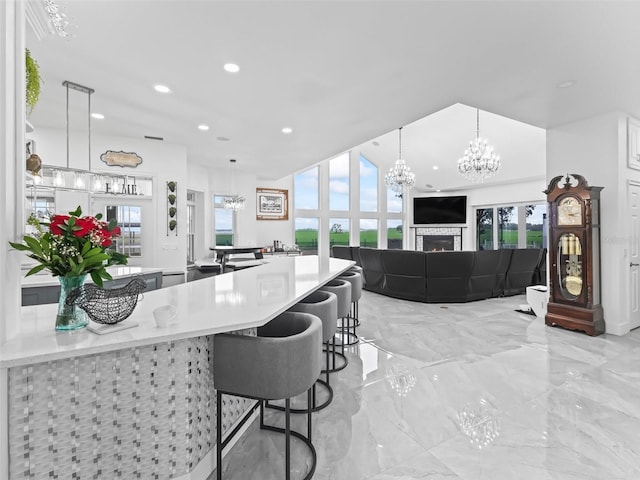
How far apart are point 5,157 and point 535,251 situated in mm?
7558

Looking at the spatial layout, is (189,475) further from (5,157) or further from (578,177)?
(578,177)

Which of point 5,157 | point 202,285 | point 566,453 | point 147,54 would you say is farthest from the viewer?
point 147,54

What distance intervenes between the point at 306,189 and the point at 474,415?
8.09m

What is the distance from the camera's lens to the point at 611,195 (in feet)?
12.9

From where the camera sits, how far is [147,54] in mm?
2688

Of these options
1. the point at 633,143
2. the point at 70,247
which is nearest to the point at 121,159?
the point at 70,247

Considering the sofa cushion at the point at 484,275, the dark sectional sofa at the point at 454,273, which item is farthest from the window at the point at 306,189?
the sofa cushion at the point at 484,275

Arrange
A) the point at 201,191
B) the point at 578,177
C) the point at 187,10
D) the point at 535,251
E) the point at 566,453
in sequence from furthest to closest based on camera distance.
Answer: the point at 201,191 → the point at 535,251 → the point at 578,177 → the point at 187,10 → the point at 566,453

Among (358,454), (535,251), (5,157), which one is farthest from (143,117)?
(535,251)

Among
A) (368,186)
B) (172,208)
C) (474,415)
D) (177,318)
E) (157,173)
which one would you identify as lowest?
(474,415)

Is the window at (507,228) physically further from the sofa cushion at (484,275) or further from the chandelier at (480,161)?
the chandelier at (480,161)

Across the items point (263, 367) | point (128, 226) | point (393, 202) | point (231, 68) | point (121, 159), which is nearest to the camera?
point (263, 367)

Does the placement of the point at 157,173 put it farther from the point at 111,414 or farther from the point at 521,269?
the point at 521,269

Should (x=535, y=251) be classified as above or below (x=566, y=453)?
above
